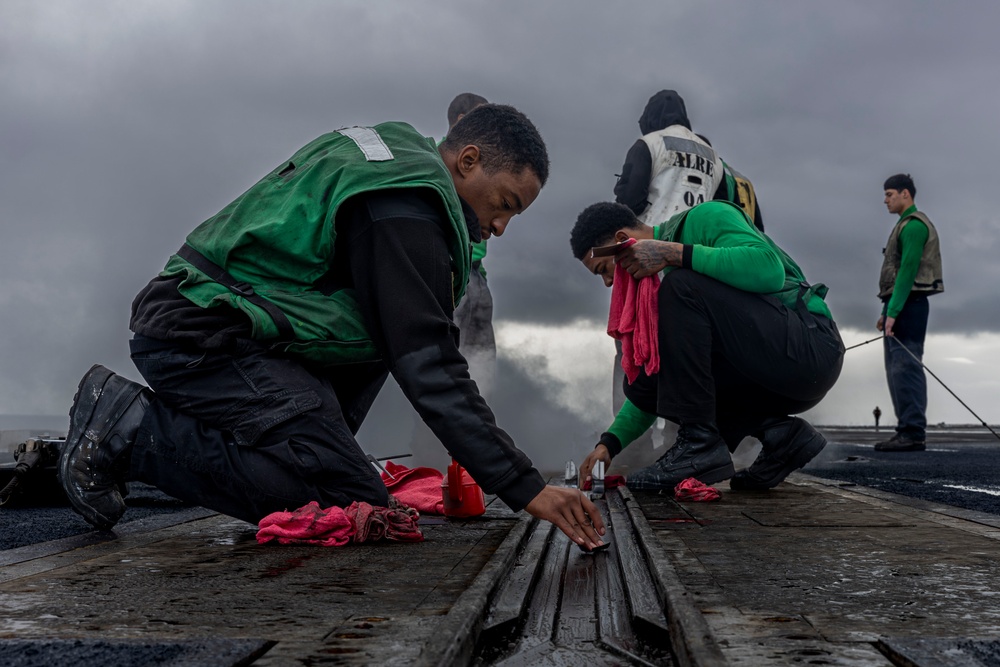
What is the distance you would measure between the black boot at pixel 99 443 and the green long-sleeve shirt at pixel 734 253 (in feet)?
6.24

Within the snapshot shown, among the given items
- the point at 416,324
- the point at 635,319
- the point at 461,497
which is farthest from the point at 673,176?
the point at 416,324

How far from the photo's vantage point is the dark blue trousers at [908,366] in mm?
5961

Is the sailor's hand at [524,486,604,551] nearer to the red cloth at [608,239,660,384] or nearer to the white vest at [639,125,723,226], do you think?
the red cloth at [608,239,660,384]

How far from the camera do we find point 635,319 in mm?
3156

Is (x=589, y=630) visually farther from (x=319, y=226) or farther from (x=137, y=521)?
(x=137, y=521)

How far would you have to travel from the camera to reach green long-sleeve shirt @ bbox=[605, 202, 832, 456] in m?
2.96

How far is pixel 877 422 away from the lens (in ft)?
52.0

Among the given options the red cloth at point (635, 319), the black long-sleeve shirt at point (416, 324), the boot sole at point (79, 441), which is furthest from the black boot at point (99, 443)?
the red cloth at point (635, 319)

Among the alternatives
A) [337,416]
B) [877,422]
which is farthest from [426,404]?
[877,422]

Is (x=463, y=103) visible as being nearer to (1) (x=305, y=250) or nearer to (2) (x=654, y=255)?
(2) (x=654, y=255)

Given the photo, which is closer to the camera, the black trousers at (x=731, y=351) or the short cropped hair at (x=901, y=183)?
the black trousers at (x=731, y=351)

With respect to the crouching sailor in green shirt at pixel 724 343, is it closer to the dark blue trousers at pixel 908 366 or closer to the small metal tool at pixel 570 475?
the small metal tool at pixel 570 475

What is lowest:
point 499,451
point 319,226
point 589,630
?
point 589,630

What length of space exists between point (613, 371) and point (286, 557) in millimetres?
3981
